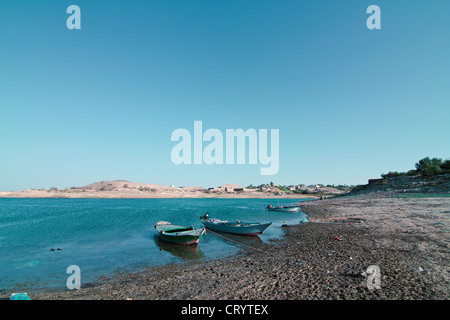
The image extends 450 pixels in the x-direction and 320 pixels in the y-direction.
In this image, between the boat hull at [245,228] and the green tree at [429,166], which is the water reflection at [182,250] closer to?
the boat hull at [245,228]

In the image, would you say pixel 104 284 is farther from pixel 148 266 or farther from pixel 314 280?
pixel 314 280

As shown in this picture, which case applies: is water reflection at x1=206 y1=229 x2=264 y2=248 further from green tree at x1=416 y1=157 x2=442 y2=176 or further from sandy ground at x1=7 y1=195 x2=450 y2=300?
green tree at x1=416 y1=157 x2=442 y2=176

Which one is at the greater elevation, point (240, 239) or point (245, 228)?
point (245, 228)

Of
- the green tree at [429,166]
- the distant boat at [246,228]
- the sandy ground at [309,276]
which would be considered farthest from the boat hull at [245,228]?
the green tree at [429,166]

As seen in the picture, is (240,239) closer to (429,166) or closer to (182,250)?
(182,250)

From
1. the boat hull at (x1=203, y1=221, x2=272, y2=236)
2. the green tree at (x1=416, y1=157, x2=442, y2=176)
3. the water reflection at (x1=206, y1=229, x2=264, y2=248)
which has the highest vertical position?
the green tree at (x1=416, y1=157, x2=442, y2=176)

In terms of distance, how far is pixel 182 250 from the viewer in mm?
17156

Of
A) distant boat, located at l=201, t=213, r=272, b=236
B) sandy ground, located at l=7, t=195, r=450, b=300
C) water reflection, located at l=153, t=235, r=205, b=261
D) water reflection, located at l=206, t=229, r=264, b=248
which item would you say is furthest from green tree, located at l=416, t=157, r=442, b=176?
water reflection, located at l=153, t=235, r=205, b=261

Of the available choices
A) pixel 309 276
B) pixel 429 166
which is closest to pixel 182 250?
pixel 309 276

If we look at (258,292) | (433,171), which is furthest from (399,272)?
(433,171)

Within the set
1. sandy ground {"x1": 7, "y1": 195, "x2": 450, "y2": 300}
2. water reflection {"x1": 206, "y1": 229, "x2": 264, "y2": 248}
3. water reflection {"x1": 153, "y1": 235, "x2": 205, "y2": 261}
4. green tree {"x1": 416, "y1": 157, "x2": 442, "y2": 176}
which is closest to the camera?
sandy ground {"x1": 7, "y1": 195, "x2": 450, "y2": 300}

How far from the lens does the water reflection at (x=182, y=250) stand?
1538 cm

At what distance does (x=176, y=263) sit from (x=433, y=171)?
74.8 metres

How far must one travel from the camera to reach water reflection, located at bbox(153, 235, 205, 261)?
50.5 feet
